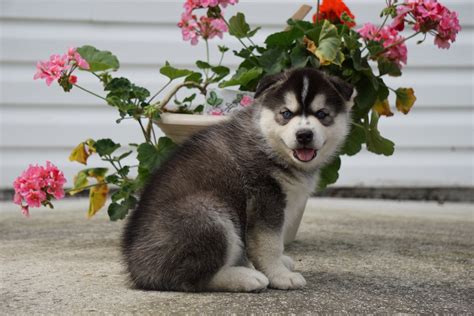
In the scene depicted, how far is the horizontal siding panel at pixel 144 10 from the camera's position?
6.30 metres

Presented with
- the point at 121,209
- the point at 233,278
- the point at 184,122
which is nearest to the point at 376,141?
the point at 184,122

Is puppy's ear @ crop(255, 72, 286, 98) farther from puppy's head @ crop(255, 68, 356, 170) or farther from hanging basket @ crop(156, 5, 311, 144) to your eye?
hanging basket @ crop(156, 5, 311, 144)

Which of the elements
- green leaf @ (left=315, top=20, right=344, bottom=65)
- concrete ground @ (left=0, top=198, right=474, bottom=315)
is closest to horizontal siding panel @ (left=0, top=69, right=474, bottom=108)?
concrete ground @ (left=0, top=198, right=474, bottom=315)

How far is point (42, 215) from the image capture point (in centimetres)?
549

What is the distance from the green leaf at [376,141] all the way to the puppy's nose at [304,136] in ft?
3.33

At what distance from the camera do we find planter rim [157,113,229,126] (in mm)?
3645

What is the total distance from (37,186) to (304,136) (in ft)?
4.95

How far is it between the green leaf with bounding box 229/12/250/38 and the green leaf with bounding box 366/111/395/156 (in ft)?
3.16

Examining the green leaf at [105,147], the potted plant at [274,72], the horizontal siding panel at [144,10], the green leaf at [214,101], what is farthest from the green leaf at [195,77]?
the horizontal siding panel at [144,10]

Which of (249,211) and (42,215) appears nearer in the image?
(249,211)

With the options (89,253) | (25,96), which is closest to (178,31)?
(25,96)

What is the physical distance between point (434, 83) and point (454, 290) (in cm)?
421

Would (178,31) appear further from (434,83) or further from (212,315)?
(212,315)

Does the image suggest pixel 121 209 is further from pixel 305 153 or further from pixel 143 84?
pixel 143 84
